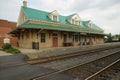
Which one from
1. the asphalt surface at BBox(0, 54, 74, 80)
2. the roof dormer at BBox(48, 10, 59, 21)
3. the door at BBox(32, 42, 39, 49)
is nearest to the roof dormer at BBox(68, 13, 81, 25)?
the roof dormer at BBox(48, 10, 59, 21)

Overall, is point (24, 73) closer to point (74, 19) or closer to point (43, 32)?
point (43, 32)

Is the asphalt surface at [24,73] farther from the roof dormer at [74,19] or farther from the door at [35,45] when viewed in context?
the roof dormer at [74,19]

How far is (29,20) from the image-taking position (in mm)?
22766

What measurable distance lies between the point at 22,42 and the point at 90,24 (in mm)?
21821

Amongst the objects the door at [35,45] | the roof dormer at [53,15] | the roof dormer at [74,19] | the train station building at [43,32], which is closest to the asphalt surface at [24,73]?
the train station building at [43,32]

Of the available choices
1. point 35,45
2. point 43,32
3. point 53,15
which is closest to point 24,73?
point 35,45

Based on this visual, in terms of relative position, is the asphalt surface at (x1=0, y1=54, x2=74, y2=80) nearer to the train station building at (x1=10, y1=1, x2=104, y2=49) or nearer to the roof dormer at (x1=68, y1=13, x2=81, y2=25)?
the train station building at (x1=10, y1=1, x2=104, y2=49)

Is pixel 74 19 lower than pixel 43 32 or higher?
higher

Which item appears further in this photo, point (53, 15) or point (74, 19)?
point (74, 19)

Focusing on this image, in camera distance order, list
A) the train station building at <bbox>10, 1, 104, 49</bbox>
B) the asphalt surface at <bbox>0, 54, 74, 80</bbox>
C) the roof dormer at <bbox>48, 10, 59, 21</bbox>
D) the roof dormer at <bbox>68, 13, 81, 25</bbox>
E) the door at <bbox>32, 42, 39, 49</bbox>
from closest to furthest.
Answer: the asphalt surface at <bbox>0, 54, 74, 80</bbox> < the door at <bbox>32, 42, 39, 49</bbox> < the train station building at <bbox>10, 1, 104, 49</bbox> < the roof dormer at <bbox>48, 10, 59, 21</bbox> < the roof dormer at <bbox>68, 13, 81, 25</bbox>

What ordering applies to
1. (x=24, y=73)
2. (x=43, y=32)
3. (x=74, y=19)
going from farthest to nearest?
(x=74, y=19), (x=43, y=32), (x=24, y=73)

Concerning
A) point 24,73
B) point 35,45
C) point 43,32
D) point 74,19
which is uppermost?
point 74,19

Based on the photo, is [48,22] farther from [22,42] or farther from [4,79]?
[4,79]

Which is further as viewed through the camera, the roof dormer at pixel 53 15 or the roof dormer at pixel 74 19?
the roof dormer at pixel 74 19
